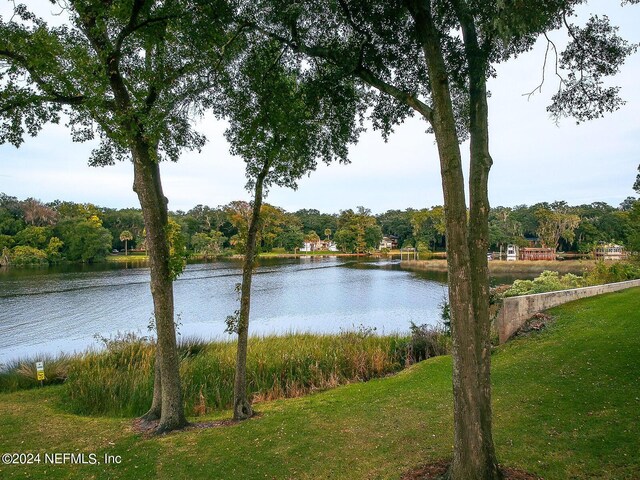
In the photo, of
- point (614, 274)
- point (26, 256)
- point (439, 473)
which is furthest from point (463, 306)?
point (26, 256)

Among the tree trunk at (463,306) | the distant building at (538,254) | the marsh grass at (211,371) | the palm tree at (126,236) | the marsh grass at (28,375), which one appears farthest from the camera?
the palm tree at (126,236)

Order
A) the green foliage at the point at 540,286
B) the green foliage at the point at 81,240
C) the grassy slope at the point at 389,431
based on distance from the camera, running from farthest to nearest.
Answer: the green foliage at the point at 81,240, the green foliage at the point at 540,286, the grassy slope at the point at 389,431

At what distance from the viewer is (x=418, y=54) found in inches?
228

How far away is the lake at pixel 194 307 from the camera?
57.7ft

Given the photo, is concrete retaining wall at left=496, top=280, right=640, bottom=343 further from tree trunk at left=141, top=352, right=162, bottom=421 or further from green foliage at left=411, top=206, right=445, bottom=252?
green foliage at left=411, top=206, right=445, bottom=252

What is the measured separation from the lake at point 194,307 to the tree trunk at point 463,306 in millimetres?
11064

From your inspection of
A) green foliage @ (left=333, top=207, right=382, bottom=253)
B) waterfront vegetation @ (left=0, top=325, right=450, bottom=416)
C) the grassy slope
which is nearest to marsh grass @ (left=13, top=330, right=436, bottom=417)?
waterfront vegetation @ (left=0, top=325, right=450, bottom=416)

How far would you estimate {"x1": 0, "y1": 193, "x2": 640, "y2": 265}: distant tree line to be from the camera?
56000 mm

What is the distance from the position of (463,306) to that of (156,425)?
5171 millimetres

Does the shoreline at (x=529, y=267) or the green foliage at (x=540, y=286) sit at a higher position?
the green foliage at (x=540, y=286)

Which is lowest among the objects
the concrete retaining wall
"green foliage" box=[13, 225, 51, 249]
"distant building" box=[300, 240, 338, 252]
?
the concrete retaining wall

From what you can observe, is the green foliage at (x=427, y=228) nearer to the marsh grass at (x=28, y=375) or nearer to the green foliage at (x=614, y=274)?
the green foliage at (x=614, y=274)

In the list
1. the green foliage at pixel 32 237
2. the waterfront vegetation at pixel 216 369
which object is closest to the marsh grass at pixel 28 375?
the waterfront vegetation at pixel 216 369

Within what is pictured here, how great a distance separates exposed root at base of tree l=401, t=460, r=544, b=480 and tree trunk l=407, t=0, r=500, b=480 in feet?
0.87
